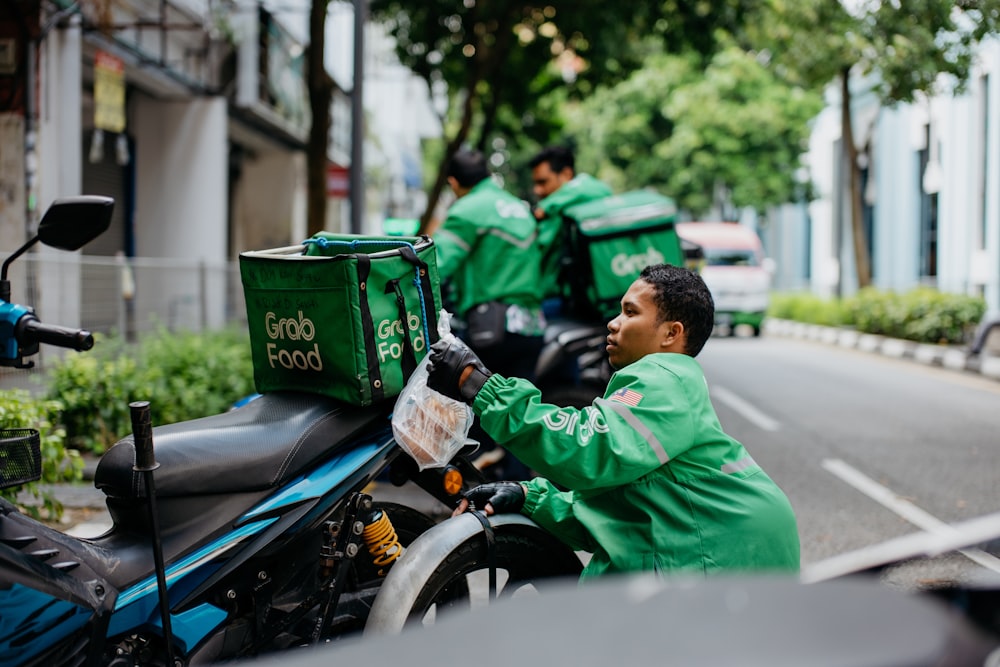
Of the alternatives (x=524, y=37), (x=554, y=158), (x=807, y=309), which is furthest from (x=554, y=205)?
(x=807, y=309)

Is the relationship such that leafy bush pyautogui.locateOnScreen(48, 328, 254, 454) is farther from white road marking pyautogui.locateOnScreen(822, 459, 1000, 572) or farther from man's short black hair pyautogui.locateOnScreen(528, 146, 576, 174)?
white road marking pyautogui.locateOnScreen(822, 459, 1000, 572)

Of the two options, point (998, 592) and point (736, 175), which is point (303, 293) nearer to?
point (998, 592)

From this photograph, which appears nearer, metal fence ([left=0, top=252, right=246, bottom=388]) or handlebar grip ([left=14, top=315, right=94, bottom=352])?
handlebar grip ([left=14, top=315, right=94, bottom=352])

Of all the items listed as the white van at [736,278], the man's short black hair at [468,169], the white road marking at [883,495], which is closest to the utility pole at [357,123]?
the man's short black hair at [468,169]

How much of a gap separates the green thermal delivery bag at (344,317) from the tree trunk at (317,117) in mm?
7836

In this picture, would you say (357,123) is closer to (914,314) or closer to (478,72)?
(478,72)

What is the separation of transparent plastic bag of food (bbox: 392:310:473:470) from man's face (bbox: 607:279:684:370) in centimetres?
46

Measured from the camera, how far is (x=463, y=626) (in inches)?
55.7

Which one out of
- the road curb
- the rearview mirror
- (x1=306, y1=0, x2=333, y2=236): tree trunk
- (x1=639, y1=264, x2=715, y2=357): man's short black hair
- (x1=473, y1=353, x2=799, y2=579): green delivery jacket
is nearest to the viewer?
the rearview mirror

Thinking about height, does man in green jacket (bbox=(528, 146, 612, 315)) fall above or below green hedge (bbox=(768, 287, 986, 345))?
above

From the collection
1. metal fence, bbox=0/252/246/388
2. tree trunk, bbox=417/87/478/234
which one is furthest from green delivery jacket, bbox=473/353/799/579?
tree trunk, bbox=417/87/478/234

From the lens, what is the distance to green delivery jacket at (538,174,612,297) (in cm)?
593

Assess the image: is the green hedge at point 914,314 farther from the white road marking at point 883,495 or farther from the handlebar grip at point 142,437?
the handlebar grip at point 142,437

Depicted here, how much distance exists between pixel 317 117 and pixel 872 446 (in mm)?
6118
